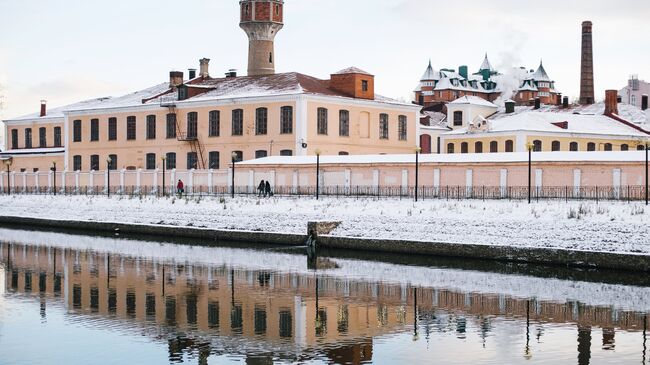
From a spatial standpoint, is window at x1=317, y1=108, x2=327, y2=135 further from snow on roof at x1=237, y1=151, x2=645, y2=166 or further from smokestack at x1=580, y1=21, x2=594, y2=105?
smokestack at x1=580, y1=21, x2=594, y2=105

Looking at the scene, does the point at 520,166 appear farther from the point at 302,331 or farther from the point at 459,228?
the point at 302,331

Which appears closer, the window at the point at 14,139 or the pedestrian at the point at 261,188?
the pedestrian at the point at 261,188

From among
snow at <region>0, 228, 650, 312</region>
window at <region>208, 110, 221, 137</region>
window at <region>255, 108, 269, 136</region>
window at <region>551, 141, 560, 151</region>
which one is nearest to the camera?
snow at <region>0, 228, 650, 312</region>

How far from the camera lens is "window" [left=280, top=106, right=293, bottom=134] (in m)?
52.1

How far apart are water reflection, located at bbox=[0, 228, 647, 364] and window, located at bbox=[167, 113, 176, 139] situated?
28413 mm

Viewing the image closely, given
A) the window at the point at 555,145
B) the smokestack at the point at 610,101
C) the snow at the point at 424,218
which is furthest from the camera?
the smokestack at the point at 610,101

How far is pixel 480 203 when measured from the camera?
33.4 metres

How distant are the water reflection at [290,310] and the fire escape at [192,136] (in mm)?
26864

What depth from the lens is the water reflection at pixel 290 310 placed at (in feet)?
56.3

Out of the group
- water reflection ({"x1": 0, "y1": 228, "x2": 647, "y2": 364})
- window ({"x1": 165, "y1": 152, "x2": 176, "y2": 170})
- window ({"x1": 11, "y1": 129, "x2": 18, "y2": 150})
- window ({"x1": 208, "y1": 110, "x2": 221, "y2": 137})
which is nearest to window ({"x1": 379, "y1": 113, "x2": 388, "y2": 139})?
window ({"x1": 208, "y1": 110, "x2": 221, "y2": 137})

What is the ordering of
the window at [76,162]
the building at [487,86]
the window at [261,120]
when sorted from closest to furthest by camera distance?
the window at [261,120] → the window at [76,162] → the building at [487,86]

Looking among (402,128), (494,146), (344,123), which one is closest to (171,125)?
(344,123)

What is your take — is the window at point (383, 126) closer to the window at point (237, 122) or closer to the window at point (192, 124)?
the window at point (237, 122)

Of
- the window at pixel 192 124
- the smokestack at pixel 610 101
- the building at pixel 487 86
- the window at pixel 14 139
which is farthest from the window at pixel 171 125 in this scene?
the building at pixel 487 86
